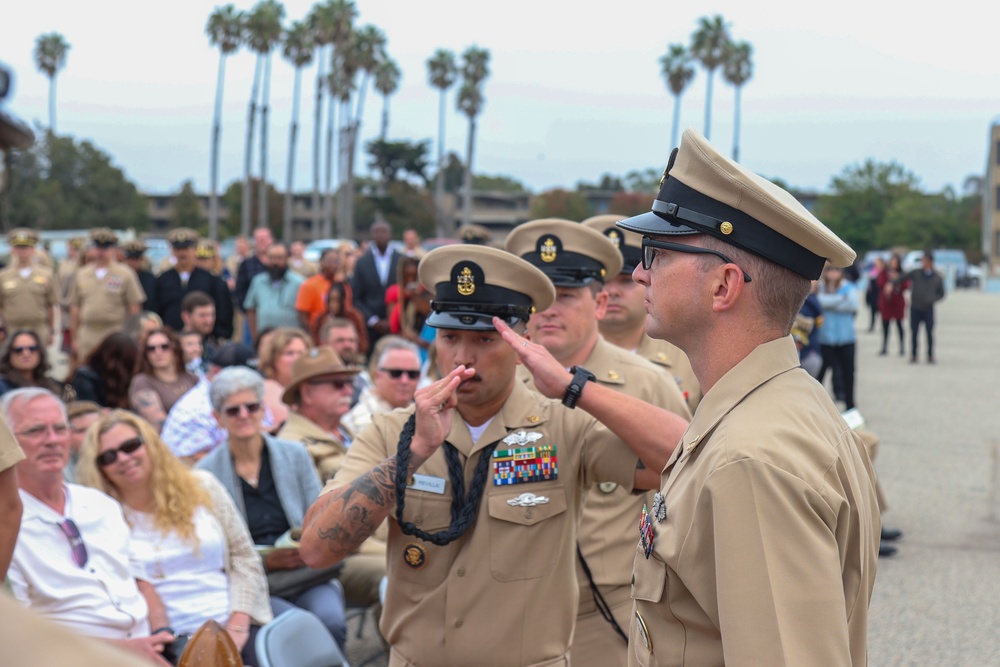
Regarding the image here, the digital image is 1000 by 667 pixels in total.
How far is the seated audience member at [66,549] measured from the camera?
4.08 metres

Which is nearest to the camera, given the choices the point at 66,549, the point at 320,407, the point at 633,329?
the point at 66,549

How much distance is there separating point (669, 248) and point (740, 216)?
152 mm

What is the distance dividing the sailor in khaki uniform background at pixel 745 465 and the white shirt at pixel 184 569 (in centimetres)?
314

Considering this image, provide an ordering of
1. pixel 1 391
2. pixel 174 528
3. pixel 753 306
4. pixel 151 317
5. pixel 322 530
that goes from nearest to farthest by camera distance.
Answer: pixel 753 306
pixel 322 530
pixel 174 528
pixel 1 391
pixel 151 317

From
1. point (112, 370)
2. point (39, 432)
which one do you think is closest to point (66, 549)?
point (39, 432)

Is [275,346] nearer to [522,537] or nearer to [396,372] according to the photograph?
[396,372]

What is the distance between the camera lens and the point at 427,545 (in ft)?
9.71

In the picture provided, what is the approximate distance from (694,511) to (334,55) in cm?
5463

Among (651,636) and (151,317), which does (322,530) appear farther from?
(151,317)

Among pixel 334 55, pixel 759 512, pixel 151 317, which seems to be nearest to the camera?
pixel 759 512

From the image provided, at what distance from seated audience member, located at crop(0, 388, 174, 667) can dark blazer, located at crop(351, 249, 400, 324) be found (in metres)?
7.86

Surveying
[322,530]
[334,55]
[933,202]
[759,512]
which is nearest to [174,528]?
[322,530]

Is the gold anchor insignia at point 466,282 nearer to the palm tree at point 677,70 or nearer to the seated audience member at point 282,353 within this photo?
the seated audience member at point 282,353

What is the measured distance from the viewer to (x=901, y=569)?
7293 millimetres
